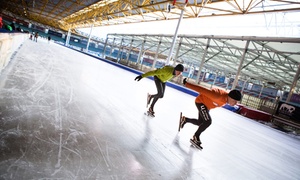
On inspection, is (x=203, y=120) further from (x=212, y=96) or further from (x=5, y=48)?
(x=5, y=48)

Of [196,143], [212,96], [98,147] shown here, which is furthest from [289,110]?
[98,147]

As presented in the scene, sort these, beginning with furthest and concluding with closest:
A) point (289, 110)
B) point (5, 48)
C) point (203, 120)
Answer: point (289, 110) < point (5, 48) < point (203, 120)

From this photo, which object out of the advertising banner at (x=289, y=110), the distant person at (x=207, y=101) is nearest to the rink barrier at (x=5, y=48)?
the distant person at (x=207, y=101)

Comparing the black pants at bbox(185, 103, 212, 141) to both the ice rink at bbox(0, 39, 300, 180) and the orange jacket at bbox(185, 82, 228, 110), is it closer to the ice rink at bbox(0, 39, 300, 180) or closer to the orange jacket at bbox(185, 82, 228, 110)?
the orange jacket at bbox(185, 82, 228, 110)

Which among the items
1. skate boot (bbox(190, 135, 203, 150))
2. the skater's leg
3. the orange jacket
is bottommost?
skate boot (bbox(190, 135, 203, 150))

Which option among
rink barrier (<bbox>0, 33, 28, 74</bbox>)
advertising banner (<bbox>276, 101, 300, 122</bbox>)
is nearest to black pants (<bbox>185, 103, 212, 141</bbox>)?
rink barrier (<bbox>0, 33, 28, 74</bbox>)

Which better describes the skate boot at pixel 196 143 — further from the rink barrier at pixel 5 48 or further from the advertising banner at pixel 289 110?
the advertising banner at pixel 289 110

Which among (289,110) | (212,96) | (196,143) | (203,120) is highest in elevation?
(212,96)

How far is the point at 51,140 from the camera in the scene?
1882mm

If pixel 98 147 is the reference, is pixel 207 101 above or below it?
above

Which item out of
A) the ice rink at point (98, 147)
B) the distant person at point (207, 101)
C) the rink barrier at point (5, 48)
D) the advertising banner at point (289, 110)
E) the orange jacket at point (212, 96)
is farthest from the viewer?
the advertising banner at point (289, 110)

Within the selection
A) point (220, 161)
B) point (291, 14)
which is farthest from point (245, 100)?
point (220, 161)

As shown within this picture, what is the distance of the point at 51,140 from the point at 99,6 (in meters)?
19.1

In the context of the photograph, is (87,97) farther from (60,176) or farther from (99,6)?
(99,6)
